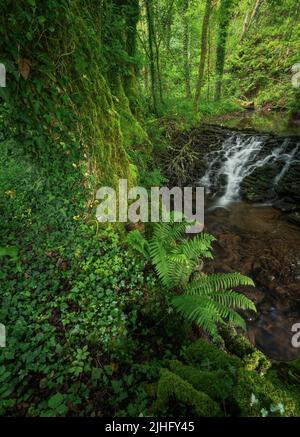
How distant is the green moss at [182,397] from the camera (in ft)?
5.97

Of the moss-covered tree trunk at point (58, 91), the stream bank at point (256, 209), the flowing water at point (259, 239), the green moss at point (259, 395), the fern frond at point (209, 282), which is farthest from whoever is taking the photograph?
the stream bank at point (256, 209)

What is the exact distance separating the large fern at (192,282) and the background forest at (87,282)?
20 mm

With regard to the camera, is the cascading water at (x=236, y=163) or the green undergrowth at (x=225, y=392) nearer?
the green undergrowth at (x=225, y=392)

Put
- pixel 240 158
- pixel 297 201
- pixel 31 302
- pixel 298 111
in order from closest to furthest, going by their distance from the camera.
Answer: pixel 31 302
pixel 297 201
pixel 240 158
pixel 298 111

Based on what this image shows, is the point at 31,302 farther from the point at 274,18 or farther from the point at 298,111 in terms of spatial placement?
the point at 274,18

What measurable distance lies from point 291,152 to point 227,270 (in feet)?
18.0

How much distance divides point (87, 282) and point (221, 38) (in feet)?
47.7

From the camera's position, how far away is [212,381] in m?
1.98

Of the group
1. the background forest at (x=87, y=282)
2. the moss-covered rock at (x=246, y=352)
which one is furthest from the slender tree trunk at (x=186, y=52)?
the moss-covered rock at (x=246, y=352)

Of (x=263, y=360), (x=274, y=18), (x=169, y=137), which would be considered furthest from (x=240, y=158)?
(x=274, y=18)

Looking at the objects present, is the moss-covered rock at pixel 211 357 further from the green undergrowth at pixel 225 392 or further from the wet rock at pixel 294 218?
the wet rock at pixel 294 218

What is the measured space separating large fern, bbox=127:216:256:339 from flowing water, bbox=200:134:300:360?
1028mm

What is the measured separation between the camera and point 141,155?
20.7 ft
